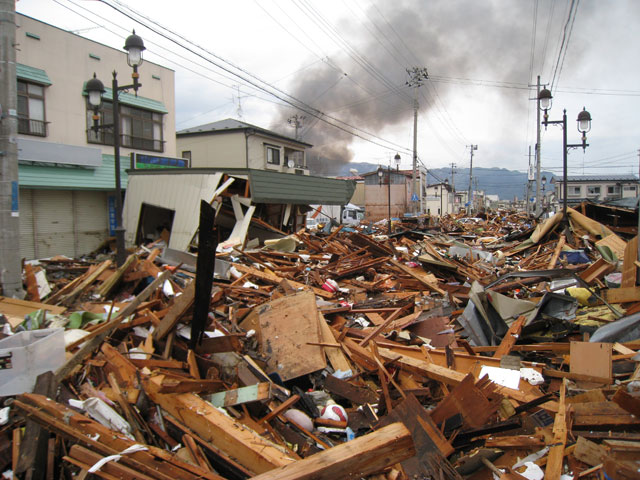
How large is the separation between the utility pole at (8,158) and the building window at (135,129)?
11.3 m

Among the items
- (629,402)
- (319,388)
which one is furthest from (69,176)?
(629,402)

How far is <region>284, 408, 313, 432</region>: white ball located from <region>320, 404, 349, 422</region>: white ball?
20 centimetres

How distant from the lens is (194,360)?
167 inches

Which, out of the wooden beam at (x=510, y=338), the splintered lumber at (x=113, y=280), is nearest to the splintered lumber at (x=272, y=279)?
the splintered lumber at (x=113, y=280)

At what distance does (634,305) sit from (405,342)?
3673mm

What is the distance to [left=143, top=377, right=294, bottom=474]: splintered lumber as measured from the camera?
9.61ft

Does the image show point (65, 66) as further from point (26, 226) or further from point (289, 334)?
point (289, 334)

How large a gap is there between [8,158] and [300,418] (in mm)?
6642

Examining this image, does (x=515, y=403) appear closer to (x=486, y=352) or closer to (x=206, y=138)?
(x=486, y=352)

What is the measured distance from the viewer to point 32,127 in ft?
49.0

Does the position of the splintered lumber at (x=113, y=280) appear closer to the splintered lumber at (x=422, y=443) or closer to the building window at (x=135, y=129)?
the splintered lumber at (x=422, y=443)

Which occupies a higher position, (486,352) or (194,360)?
(194,360)

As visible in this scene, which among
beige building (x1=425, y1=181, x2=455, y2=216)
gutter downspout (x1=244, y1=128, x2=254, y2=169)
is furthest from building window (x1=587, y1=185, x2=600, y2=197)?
gutter downspout (x1=244, y1=128, x2=254, y2=169)

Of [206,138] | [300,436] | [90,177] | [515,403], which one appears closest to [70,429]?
[300,436]
